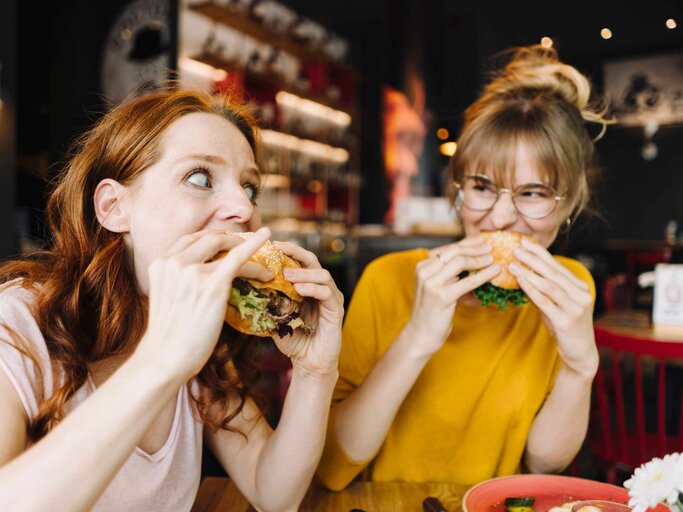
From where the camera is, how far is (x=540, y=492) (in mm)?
1250

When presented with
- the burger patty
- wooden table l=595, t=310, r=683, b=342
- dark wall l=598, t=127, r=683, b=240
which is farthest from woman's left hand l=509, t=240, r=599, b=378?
dark wall l=598, t=127, r=683, b=240

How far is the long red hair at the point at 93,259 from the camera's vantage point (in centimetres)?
117

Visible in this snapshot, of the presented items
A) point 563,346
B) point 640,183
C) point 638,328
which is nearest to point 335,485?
point 563,346

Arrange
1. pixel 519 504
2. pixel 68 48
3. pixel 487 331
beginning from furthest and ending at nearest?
pixel 68 48 < pixel 487 331 < pixel 519 504

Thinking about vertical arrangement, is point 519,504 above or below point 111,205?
below

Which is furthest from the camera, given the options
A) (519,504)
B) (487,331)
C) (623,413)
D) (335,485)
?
(623,413)

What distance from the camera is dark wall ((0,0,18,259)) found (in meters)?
3.82

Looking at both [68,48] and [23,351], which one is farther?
[68,48]

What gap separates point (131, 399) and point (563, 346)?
1099 millimetres

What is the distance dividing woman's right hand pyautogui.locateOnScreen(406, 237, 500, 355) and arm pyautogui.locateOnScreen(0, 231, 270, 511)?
71 centimetres

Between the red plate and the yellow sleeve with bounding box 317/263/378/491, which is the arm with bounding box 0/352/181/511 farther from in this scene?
the yellow sleeve with bounding box 317/263/378/491

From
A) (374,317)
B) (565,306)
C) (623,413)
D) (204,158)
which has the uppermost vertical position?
(204,158)

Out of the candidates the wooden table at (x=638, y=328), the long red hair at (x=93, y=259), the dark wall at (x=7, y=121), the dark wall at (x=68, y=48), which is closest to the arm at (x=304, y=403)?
the long red hair at (x=93, y=259)

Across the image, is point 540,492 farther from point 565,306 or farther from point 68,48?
point 68,48
